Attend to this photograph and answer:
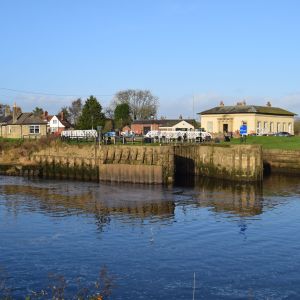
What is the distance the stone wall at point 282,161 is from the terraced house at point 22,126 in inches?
2034

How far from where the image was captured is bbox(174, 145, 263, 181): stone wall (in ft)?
187

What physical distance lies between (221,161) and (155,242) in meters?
32.6

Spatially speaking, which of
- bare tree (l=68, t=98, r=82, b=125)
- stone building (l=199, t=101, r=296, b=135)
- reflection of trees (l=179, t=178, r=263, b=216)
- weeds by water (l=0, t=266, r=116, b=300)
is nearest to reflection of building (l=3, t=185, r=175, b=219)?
reflection of trees (l=179, t=178, r=263, b=216)

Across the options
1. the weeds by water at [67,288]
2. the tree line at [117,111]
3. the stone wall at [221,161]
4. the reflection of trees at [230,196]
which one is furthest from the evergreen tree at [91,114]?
the weeds by water at [67,288]

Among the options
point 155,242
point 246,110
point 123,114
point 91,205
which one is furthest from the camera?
point 123,114

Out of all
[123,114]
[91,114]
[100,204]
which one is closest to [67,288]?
[100,204]

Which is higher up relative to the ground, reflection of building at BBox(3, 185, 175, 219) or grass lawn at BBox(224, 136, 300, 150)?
grass lawn at BBox(224, 136, 300, 150)

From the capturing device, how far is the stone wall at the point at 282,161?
65562 millimetres

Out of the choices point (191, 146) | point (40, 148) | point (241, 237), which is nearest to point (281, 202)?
point (241, 237)

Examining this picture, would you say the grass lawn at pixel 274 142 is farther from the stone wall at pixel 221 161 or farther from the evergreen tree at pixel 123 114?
the evergreen tree at pixel 123 114

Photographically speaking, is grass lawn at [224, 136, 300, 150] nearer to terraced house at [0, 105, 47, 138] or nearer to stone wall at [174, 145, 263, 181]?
stone wall at [174, 145, 263, 181]

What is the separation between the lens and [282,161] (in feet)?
219

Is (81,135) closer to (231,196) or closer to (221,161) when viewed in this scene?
(221,161)

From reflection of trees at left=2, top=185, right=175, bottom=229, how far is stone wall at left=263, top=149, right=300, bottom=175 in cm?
2564
